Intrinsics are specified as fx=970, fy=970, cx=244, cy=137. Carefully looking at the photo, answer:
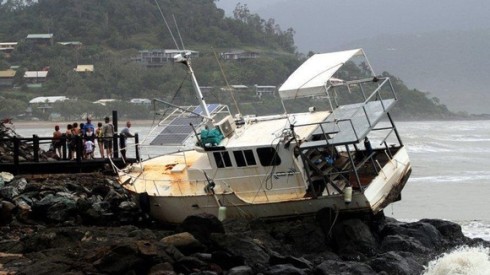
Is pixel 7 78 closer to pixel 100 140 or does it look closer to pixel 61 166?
pixel 100 140

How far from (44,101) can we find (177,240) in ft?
296

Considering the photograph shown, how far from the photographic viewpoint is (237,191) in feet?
65.0

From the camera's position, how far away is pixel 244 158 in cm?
1966

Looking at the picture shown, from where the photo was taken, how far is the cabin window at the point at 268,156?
1936 centimetres

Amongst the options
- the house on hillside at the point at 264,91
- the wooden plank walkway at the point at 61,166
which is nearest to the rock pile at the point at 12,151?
the wooden plank walkway at the point at 61,166

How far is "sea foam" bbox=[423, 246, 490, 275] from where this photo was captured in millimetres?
17594

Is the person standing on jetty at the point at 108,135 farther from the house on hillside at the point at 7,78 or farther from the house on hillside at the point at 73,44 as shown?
the house on hillside at the point at 73,44

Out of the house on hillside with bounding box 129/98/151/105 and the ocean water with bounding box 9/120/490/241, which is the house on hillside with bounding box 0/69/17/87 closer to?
the house on hillside with bounding box 129/98/151/105

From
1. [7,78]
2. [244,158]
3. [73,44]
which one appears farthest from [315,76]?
[73,44]

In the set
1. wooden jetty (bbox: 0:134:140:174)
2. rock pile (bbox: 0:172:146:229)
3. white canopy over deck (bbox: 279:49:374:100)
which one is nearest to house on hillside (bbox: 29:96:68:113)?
wooden jetty (bbox: 0:134:140:174)

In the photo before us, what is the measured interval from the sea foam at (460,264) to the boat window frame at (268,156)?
3700 mm

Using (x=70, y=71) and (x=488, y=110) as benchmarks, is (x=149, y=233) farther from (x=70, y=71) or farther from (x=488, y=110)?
(x=488, y=110)

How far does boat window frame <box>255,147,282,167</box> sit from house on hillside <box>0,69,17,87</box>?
102 metres

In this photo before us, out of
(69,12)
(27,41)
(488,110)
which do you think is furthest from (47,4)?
(488,110)
